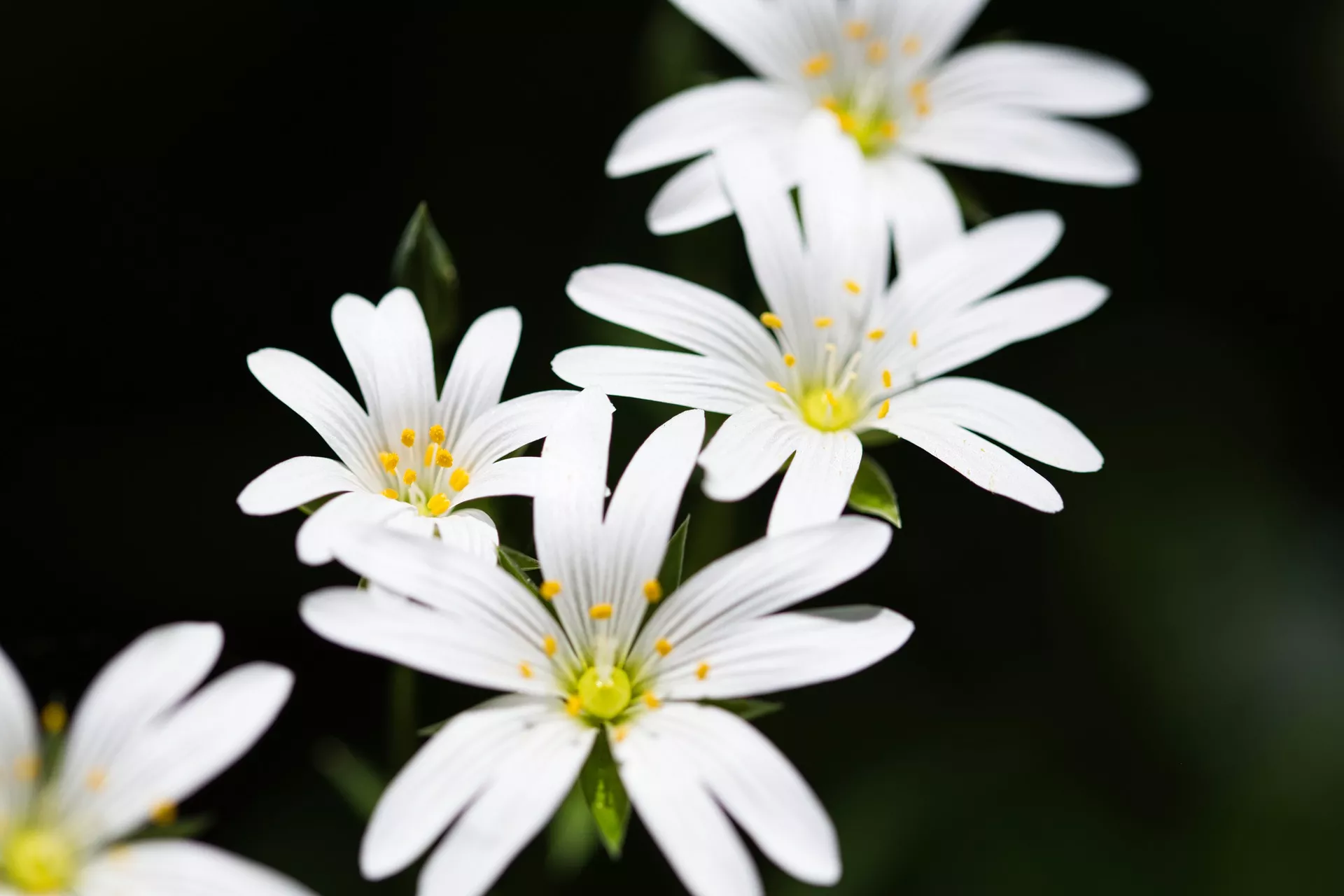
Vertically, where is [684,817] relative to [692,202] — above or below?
below

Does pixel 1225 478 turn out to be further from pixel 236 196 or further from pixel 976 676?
pixel 236 196

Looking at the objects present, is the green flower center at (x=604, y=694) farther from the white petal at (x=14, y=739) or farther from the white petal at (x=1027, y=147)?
the white petal at (x=1027, y=147)

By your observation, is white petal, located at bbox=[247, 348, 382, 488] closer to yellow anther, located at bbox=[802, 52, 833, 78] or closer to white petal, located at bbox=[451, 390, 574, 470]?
white petal, located at bbox=[451, 390, 574, 470]

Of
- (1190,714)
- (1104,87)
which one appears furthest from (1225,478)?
(1104,87)

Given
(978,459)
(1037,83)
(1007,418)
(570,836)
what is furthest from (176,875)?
(1037,83)

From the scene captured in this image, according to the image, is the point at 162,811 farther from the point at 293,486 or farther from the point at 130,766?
the point at 293,486
